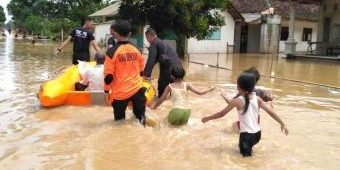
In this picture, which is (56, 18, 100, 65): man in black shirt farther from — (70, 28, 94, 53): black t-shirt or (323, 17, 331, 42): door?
(323, 17, 331, 42): door

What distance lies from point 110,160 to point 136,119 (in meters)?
1.62

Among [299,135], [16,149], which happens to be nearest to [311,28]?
[299,135]

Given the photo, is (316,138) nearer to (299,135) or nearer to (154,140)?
(299,135)

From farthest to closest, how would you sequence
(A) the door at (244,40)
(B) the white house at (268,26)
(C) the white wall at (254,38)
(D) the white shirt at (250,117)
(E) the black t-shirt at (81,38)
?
(A) the door at (244,40) < (C) the white wall at (254,38) < (B) the white house at (268,26) < (E) the black t-shirt at (81,38) < (D) the white shirt at (250,117)

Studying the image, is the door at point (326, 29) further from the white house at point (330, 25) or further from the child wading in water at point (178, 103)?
the child wading in water at point (178, 103)

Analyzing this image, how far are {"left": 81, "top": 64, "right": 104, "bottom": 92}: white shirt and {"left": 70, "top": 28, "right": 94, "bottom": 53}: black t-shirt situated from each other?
54.1 inches

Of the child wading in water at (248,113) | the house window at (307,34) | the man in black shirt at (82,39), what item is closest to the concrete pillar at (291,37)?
the house window at (307,34)

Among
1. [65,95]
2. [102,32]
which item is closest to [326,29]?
[102,32]

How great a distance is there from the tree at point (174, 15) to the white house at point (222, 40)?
9.29 m

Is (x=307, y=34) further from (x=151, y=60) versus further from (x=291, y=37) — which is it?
(x=151, y=60)

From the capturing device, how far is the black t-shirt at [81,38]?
30.7ft

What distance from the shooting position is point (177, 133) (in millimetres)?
6184

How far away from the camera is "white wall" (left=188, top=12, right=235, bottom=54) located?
31.6 metres

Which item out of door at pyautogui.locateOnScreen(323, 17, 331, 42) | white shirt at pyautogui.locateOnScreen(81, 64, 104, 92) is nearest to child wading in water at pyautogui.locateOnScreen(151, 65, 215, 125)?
white shirt at pyautogui.locateOnScreen(81, 64, 104, 92)
